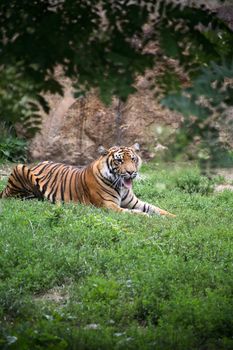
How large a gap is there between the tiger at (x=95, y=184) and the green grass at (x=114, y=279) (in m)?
1.01

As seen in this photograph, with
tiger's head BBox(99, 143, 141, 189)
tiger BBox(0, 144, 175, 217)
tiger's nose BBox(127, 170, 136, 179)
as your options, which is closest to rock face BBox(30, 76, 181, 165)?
tiger BBox(0, 144, 175, 217)

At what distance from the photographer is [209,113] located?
2.89 m

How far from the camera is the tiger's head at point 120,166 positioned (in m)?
9.86

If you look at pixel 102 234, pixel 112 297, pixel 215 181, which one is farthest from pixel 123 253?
pixel 215 181

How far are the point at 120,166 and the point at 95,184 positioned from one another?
15.7 inches

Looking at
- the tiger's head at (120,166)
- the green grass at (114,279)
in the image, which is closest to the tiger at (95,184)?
the tiger's head at (120,166)

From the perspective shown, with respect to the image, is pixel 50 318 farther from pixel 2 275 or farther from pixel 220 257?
pixel 220 257

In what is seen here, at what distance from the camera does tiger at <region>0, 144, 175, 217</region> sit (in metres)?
9.85

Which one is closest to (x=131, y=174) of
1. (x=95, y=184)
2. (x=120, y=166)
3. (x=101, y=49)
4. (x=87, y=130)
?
(x=120, y=166)

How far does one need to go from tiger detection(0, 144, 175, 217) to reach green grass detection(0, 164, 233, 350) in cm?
101

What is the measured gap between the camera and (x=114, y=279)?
233 inches

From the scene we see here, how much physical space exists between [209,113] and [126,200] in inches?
281

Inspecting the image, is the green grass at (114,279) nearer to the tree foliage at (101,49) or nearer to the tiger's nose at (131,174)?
the tree foliage at (101,49)

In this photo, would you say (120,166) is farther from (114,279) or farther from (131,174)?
(114,279)
